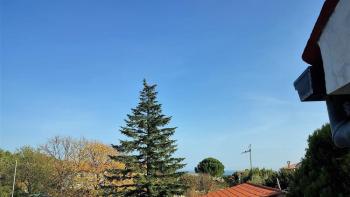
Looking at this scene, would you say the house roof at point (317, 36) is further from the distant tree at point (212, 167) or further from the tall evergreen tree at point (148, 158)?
the distant tree at point (212, 167)

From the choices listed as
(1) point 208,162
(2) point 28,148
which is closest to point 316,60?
(2) point 28,148

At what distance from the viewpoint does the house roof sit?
6.53 ft

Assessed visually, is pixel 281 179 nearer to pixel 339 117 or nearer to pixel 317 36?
pixel 339 117

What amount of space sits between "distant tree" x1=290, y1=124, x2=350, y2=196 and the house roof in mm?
2642

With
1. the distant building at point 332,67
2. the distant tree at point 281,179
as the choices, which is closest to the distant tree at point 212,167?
the distant tree at point 281,179

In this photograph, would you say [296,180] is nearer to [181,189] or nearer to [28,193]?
[181,189]

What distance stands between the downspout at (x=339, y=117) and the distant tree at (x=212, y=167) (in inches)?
1984

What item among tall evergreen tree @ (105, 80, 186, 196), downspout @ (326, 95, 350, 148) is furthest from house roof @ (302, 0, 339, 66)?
tall evergreen tree @ (105, 80, 186, 196)

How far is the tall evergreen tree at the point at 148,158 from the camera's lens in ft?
83.3

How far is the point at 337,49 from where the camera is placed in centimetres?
198

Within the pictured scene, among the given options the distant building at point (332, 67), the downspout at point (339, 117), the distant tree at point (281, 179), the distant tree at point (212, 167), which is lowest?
the distant tree at point (281, 179)

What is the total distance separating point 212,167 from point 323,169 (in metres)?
48.4

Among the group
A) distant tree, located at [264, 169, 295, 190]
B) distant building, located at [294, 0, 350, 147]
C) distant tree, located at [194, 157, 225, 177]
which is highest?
distant tree, located at [194, 157, 225, 177]

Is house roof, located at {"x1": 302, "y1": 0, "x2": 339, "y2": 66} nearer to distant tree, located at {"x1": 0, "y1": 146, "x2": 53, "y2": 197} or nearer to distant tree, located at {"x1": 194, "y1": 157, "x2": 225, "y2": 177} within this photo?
distant tree, located at {"x1": 0, "y1": 146, "x2": 53, "y2": 197}
